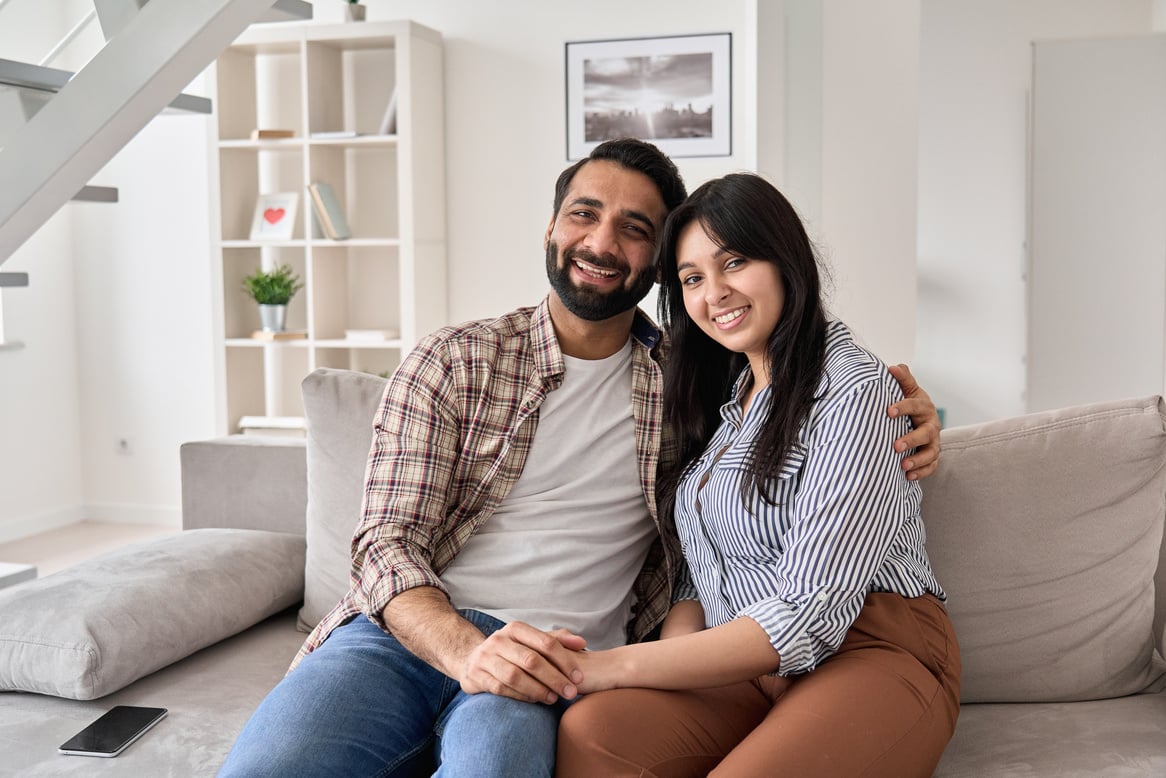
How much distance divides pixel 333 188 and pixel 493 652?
3.55 meters

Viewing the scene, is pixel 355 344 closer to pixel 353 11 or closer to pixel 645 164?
pixel 353 11

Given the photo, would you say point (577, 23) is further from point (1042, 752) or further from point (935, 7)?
point (1042, 752)

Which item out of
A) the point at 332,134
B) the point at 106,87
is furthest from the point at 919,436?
the point at 332,134

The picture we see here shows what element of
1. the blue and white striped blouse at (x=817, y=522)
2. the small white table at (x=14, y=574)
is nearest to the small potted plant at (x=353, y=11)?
the small white table at (x=14, y=574)

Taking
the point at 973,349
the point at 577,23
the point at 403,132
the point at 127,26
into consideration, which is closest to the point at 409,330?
the point at 403,132

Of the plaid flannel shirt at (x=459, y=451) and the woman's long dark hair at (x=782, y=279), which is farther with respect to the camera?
the plaid flannel shirt at (x=459, y=451)

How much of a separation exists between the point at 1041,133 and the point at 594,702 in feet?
12.9

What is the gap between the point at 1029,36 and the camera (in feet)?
16.2

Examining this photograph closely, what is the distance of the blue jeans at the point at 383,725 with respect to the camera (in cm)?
129

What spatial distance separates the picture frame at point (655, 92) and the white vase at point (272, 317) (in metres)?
1.36

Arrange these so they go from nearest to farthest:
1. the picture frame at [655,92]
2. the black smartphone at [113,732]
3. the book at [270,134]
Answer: the black smartphone at [113,732], the picture frame at [655,92], the book at [270,134]

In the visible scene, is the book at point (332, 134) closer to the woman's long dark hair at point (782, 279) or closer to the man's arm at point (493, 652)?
the woman's long dark hair at point (782, 279)

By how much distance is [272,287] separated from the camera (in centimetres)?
450

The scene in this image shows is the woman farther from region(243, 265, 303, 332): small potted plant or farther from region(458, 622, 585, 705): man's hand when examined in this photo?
region(243, 265, 303, 332): small potted plant
